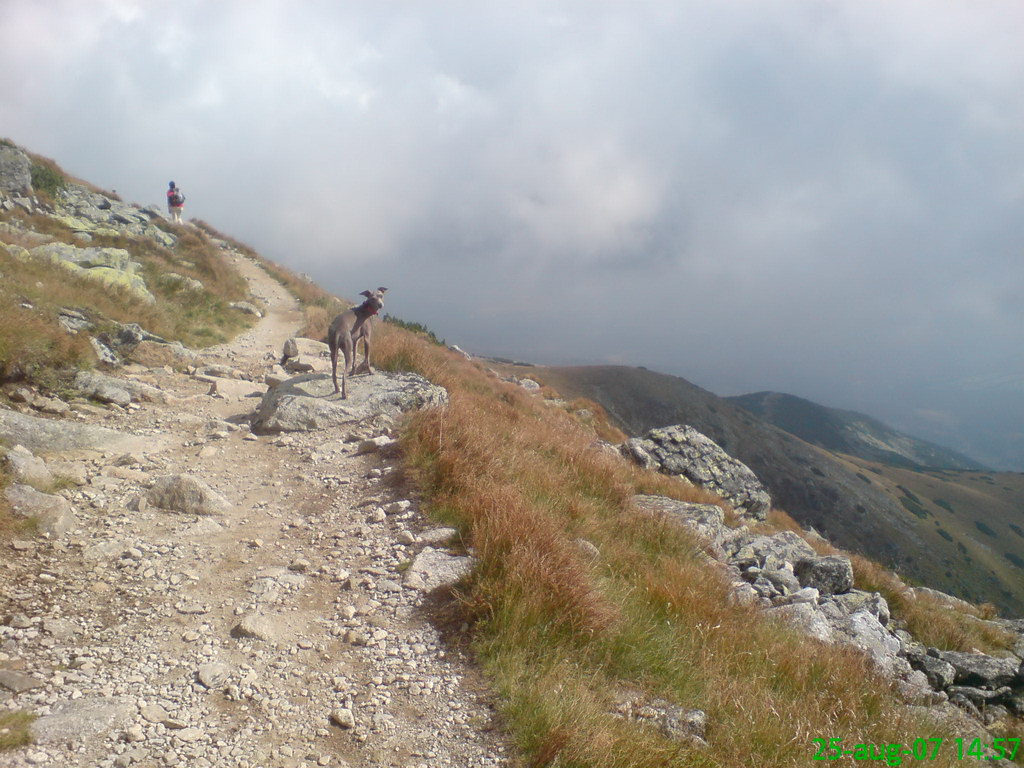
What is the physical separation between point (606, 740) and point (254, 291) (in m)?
29.7

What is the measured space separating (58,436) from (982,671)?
13.5 meters

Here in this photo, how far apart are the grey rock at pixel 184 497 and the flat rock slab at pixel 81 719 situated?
110 inches


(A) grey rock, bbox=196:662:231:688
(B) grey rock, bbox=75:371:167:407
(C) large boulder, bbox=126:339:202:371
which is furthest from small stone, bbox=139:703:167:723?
(C) large boulder, bbox=126:339:202:371

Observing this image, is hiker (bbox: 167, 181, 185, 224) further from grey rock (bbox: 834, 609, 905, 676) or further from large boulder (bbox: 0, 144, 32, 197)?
grey rock (bbox: 834, 609, 905, 676)

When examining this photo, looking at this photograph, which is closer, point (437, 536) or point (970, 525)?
point (437, 536)

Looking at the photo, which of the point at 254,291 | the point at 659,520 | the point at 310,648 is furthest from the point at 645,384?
the point at 310,648

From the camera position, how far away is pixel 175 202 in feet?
111

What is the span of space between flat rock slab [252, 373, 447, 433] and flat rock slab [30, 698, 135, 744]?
218 inches

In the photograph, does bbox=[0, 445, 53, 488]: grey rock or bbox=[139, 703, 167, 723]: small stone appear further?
bbox=[0, 445, 53, 488]: grey rock

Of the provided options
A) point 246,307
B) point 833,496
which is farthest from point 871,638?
point 833,496

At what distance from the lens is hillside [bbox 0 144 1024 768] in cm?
324

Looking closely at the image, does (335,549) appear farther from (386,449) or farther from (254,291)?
(254,291)

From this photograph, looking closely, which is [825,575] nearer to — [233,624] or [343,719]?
[343,719]

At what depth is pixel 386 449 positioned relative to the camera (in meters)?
7.68
